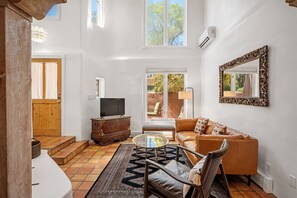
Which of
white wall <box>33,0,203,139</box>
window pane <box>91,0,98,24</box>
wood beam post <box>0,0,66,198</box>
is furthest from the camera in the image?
white wall <box>33,0,203,139</box>

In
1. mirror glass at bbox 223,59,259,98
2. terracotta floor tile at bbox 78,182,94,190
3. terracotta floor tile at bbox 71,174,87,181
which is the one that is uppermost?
mirror glass at bbox 223,59,259,98

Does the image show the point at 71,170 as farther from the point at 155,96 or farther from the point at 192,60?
the point at 192,60

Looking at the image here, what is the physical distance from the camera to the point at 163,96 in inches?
274

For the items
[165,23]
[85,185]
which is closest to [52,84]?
[85,185]

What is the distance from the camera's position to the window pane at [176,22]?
6.97 meters

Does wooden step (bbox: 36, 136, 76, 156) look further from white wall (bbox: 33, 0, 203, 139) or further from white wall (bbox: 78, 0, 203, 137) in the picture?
white wall (bbox: 78, 0, 203, 137)

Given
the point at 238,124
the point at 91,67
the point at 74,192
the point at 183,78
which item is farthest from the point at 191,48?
the point at 74,192

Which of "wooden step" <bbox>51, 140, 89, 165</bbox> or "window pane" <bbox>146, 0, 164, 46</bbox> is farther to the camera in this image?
"window pane" <bbox>146, 0, 164, 46</bbox>

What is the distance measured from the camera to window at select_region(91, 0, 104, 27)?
6090 millimetres

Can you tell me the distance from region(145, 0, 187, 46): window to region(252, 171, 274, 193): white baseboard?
4881mm

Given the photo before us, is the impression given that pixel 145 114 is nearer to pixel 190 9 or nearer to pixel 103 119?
pixel 103 119

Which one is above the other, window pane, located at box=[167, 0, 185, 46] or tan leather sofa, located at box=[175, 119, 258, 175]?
window pane, located at box=[167, 0, 185, 46]

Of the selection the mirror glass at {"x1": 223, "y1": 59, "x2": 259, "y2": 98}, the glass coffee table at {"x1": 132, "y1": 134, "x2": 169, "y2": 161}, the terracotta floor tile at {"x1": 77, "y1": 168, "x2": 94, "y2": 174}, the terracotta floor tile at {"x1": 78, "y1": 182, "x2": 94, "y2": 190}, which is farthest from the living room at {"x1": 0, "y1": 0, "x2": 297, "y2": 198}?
the terracotta floor tile at {"x1": 78, "y1": 182, "x2": 94, "y2": 190}

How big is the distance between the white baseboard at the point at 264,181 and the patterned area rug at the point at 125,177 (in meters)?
0.54
